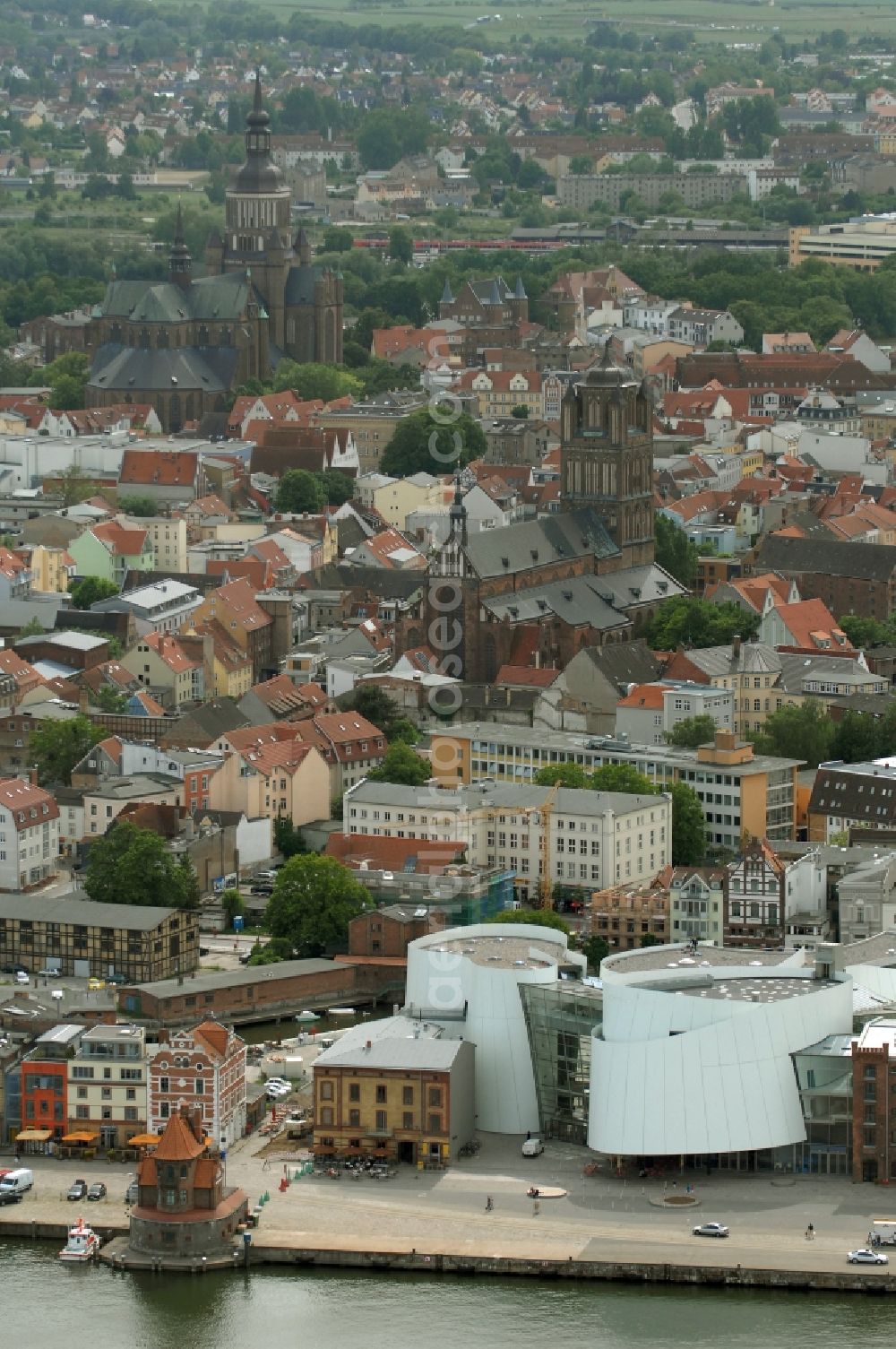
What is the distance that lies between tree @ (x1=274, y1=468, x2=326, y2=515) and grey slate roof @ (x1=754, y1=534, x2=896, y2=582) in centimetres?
828

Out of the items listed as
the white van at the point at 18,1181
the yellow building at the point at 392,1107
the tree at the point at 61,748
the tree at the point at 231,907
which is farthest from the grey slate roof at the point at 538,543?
the white van at the point at 18,1181

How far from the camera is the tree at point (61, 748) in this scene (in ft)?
151

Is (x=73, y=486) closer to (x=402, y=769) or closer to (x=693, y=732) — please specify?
(x=693, y=732)

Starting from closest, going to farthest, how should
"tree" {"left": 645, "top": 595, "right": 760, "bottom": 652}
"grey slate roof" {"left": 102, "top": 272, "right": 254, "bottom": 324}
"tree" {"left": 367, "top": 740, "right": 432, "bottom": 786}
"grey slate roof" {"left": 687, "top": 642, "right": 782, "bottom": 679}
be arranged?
"tree" {"left": 367, "top": 740, "right": 432, "bottom": 786}, "grey slate roof" {"left": 687, "top": 642, "right": 782, "bottom": 679}, "tree" {"left": 645, "top": 595, "right": 760, "bottom": 652}, "grey slate roof" {"left": 102, "top": 272, "right": 254, "bottom": 324}

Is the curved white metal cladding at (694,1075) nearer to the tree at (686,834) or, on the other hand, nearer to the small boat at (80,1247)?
the small boat at (80,1247)

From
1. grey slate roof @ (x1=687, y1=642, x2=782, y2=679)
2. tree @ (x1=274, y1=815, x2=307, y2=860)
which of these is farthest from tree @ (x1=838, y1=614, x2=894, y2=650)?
tree @ (x1=274, y1=815, x2=307, y2=860)

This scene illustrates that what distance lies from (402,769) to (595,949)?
19.8 feet

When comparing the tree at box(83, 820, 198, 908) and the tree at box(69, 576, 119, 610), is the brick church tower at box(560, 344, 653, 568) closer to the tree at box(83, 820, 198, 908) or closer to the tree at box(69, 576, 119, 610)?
the tree at box(69, 576, 119, 610)

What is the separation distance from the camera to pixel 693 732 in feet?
152

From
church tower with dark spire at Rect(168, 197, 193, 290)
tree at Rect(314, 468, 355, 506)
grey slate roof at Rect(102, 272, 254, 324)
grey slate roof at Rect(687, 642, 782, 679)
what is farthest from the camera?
church tower with dark spire at Rect(168, 197, 193, 290)

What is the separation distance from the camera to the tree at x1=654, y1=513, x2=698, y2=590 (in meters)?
57.8

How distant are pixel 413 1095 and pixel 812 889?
759 centimetres

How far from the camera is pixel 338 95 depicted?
154500 mm

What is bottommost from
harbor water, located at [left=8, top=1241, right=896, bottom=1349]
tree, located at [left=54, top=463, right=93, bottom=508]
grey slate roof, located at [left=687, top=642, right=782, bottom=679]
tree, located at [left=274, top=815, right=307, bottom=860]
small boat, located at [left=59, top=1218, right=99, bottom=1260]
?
harbor water, located at [left=8, top=1241, right=896, bottom=1349]
